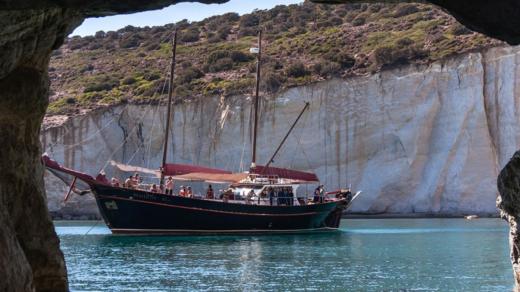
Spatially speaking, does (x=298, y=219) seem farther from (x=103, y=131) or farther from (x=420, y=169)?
(x=103, y=131)

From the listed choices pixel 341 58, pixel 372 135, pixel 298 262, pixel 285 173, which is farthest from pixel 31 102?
pixel 341 58

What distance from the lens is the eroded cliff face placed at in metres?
46.1

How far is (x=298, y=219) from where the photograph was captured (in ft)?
133

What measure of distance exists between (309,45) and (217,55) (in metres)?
7.64

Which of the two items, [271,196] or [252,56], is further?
[252,56]

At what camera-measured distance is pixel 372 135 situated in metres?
48.1

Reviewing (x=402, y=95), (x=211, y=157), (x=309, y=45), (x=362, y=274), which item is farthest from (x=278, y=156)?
(x=362, y=274)

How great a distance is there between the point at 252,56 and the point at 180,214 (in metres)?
30.7

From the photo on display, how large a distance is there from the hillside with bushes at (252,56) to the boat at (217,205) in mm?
10921

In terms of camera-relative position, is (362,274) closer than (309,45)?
Yes

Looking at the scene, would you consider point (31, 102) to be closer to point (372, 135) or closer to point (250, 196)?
point (250, 196)

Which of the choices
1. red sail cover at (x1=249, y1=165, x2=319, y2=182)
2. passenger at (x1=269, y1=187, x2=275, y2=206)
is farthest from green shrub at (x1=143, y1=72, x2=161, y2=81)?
passenger at (x1=269, y1=187, x2=275, y2=206)

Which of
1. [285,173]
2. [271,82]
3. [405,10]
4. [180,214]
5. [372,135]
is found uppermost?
→ [405,10]

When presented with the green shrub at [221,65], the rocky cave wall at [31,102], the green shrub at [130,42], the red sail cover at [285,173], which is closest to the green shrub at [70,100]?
the green shrub at [221,65]
